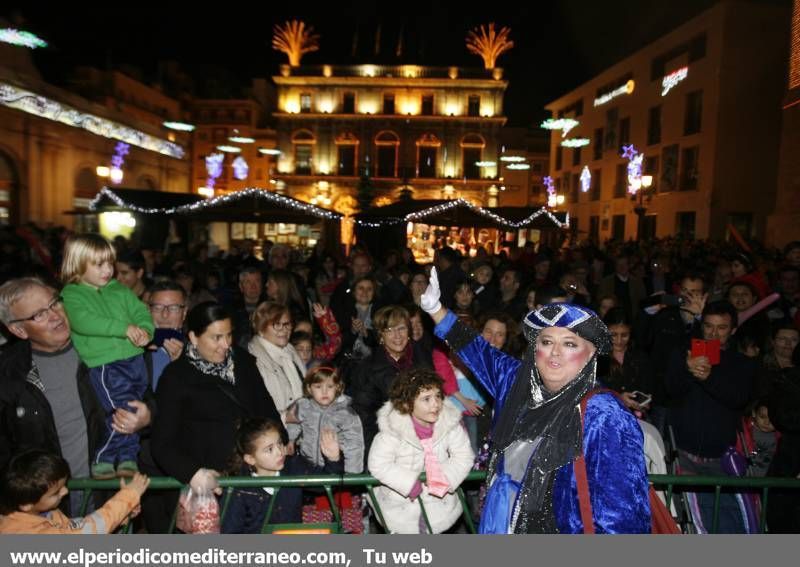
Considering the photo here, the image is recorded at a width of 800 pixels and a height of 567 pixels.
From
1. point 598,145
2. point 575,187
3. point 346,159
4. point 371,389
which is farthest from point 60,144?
point 575,187

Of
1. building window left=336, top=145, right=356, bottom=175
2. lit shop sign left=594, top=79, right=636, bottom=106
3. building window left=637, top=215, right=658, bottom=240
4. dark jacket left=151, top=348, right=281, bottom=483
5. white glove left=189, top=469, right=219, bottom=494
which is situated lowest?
white glove left=189, top=469, right=219, bottom=494

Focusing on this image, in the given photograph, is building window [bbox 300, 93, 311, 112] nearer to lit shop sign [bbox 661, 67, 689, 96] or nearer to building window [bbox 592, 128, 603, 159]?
building window [bbox 592, 128, 603, 159]

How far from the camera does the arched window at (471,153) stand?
47.8 meters

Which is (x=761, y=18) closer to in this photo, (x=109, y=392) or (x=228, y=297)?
(x=228, y=297)

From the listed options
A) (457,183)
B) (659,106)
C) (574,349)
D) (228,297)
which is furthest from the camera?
(457,183)

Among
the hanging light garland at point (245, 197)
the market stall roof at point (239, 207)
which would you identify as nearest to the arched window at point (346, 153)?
the market stall roof at point (239, 207)

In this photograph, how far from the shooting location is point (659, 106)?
32.1 meters

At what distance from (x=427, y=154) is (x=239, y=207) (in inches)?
1404

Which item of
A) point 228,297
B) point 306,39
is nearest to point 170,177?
point 306,39

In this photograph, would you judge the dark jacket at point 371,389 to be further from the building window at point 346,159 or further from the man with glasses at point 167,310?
the building window at point 346,159

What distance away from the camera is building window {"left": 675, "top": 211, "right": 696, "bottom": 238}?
28.9 metres

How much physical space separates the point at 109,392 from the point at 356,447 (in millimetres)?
1692

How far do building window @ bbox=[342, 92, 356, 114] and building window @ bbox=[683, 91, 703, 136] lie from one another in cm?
2739

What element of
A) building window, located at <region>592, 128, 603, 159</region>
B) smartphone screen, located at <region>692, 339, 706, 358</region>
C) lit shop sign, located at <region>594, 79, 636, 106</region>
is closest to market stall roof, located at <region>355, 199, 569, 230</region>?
smartphone screen, located at <region>692, 339, 706, 358</region>
